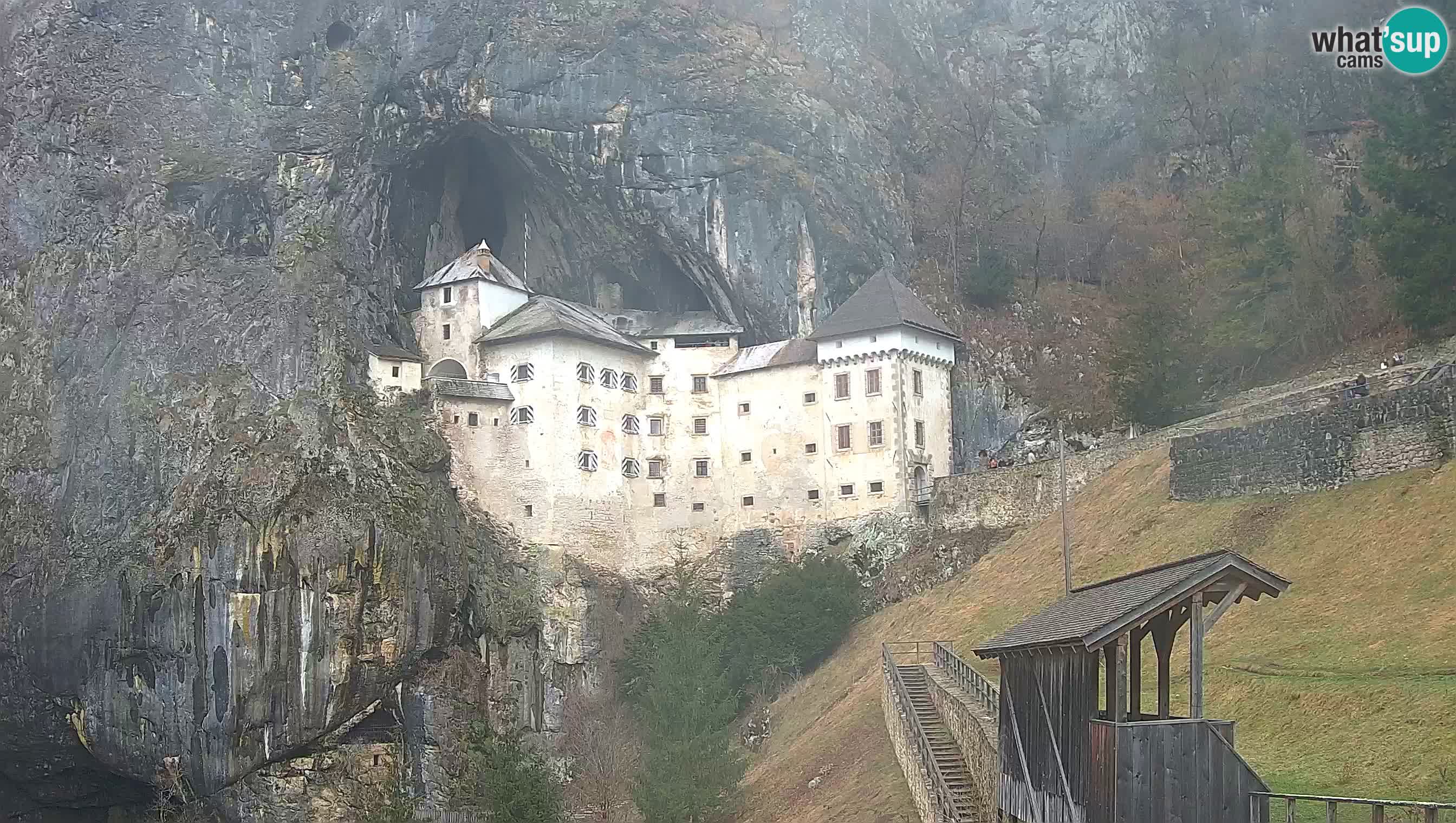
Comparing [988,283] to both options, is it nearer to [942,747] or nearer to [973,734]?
[942,747]

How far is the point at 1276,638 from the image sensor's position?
1037 inches

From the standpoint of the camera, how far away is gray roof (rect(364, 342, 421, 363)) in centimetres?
5775

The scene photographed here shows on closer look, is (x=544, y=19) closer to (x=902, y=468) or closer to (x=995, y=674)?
(x=902, y=468)

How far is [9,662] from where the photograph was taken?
58.0 metres

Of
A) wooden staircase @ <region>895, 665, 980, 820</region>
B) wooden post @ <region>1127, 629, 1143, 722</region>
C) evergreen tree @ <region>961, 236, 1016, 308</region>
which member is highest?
evergreen tree @ <region>961, 236, 1016, 308</region>

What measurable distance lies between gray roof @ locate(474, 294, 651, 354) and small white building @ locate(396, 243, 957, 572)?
112 millimetres

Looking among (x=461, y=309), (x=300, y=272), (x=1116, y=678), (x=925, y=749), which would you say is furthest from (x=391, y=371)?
→ (x=1116, y=678)

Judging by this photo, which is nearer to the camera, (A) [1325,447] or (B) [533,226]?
(A) [1325,447]

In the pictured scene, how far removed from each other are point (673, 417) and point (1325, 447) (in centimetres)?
3078

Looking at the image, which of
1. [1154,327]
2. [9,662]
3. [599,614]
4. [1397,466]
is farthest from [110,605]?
[1397,466]

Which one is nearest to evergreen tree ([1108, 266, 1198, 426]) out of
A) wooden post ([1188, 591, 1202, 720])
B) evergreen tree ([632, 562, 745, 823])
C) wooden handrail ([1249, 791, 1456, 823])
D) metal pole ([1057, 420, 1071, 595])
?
metal pole ([1057, 420, 1071, 595])

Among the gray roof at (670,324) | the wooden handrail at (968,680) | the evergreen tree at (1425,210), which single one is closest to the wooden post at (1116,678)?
the wooden handrail at (968,680)

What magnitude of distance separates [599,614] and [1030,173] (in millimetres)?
30947

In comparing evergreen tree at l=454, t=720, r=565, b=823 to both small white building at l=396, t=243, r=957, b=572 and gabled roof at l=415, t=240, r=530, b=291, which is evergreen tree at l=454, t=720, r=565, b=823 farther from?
gabled roof at l=415, t=240, r=530, b=291
